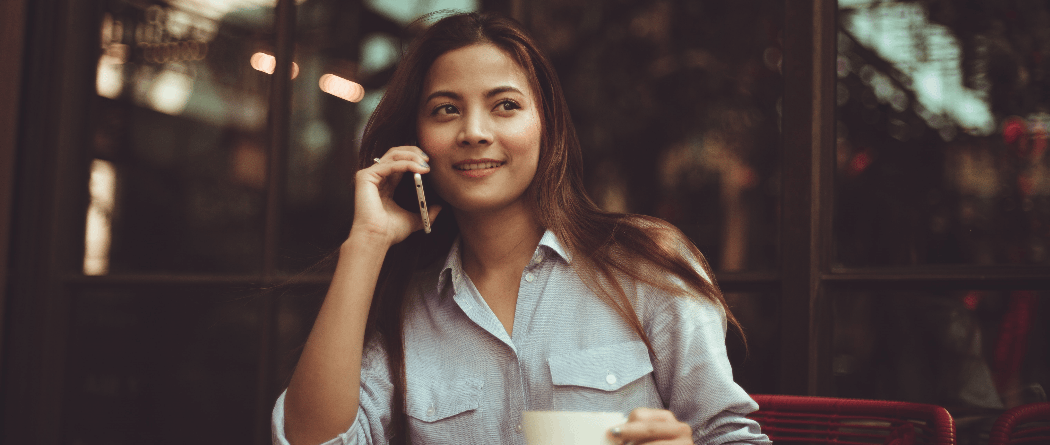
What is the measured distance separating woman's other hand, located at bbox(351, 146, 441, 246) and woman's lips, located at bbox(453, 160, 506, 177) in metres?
0.09

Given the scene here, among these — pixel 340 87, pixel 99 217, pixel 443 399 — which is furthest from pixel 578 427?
pixel 99 217

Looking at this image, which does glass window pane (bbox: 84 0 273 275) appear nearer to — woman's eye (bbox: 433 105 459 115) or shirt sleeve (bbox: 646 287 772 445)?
woman's eye (bbox: 433 105 459 115)

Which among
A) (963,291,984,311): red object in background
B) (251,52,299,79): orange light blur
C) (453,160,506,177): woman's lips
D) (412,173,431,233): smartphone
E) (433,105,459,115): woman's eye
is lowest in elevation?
(963,291,984,311): red object in background

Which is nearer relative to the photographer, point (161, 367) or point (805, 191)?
point (805, 191)

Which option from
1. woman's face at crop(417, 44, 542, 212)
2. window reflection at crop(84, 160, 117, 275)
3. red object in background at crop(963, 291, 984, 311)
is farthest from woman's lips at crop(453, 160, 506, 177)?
window reflection at crop(84, 160, 117, 275)

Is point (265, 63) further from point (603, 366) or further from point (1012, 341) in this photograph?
point (1012, 341)

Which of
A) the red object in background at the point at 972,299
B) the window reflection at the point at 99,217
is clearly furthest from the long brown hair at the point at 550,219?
the window reflection at the point at 99,217

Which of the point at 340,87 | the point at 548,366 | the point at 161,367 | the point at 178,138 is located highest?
the point at 340,87

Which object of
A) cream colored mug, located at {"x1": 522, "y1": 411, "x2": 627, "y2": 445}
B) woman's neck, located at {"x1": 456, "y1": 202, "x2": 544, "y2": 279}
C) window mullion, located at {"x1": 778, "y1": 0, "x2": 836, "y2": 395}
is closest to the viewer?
cream colored mug, located at {"x1": 522, "y1": 411, "x2": 627, "y2": 445}

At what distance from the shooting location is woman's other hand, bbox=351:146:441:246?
1.65 m

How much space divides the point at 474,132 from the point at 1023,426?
131 cm

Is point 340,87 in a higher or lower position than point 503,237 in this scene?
higher

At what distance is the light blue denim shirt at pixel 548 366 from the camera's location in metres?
1.50

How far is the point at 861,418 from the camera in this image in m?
1.58
